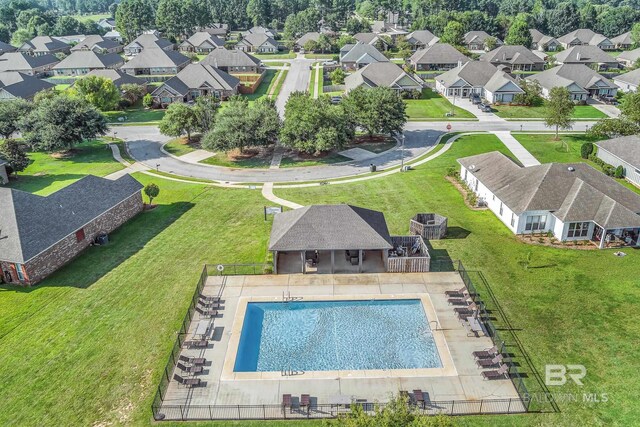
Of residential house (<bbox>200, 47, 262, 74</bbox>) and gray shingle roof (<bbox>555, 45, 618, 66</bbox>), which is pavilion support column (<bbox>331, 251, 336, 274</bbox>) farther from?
gray shingle roof (<bbox>555, 45, 618, 66</bbox>)

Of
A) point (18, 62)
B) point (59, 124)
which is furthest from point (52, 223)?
point (18, 62)

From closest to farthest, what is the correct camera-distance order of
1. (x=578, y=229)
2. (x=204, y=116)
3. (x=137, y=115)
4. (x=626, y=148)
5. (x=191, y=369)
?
(x=191, y=369) → (x=578, y=229) → (x=626, y=148) → (x=204, y=116) → (x=137, y=115)

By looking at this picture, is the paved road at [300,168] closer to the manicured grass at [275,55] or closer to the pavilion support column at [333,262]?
the pavilion support column at [333,262]

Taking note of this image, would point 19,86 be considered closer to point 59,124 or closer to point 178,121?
point 59,124

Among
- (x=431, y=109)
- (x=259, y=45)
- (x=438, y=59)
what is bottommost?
(x=431, y=109)

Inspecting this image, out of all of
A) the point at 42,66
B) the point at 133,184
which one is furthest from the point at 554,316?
the point at 42,66

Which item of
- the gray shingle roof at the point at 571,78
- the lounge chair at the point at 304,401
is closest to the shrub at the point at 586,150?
the gray shingle roof at the point at 571,78
